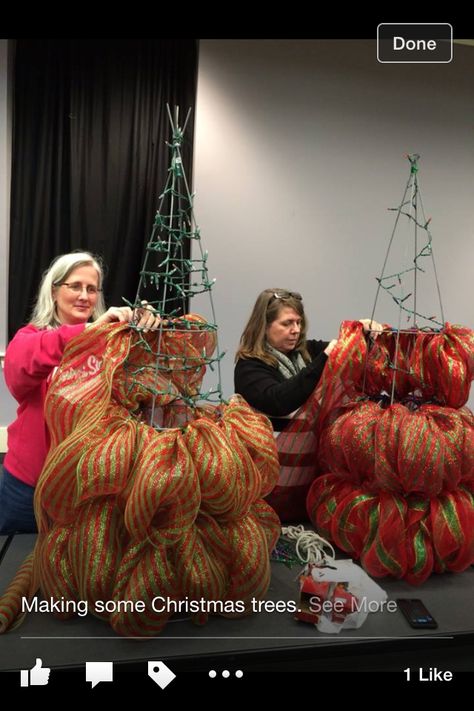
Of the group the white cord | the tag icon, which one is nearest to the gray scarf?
the white cord

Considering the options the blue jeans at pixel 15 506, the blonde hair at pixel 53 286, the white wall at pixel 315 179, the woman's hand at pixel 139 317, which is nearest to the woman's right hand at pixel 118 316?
the woman's hand at pixel 139 317

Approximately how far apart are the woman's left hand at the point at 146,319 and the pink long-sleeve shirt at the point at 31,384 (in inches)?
4.9

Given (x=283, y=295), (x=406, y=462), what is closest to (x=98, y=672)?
(x=406, y=462)

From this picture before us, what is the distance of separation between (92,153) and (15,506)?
1471mm

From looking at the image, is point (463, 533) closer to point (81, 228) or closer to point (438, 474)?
point (438, 474)

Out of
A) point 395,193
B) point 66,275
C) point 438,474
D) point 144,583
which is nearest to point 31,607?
point 144,583

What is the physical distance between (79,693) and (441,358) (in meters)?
0.88

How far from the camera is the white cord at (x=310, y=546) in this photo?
117cm

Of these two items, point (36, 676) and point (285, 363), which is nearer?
point (36, 676)

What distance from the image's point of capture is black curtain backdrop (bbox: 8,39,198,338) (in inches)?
83.5

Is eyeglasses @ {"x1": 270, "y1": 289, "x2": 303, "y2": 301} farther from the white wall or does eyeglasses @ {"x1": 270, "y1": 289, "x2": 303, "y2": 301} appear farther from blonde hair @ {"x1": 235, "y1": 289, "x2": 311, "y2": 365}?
the white wall

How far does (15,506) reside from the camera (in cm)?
123

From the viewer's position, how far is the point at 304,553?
1.23 meters

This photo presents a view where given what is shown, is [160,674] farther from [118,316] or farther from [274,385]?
[274,385]
